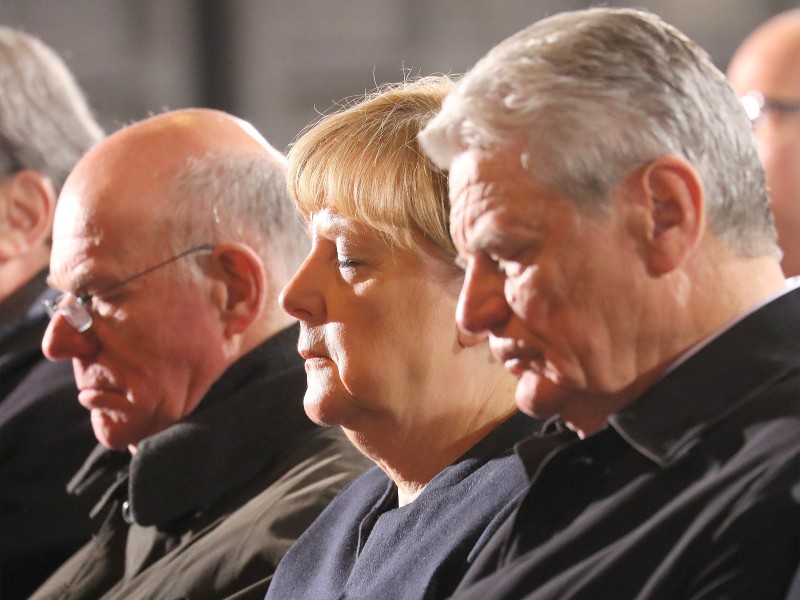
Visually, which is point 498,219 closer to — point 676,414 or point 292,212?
point 676,414

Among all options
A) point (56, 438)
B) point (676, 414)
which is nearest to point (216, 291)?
point (56, 438)

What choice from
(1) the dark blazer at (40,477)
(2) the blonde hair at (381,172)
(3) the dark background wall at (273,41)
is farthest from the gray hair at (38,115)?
(3) the dark background wall at (273,41)

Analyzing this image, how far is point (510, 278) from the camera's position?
1.56 m

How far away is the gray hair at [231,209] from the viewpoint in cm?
273

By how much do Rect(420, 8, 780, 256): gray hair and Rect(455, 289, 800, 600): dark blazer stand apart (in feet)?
0.47

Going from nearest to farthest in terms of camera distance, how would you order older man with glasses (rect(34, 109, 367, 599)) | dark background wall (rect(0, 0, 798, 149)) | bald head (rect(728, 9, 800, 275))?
older man with glasses (rect(34, 109, 367, 599)) < bald head (rect(728, 9, 800, 275)) < dark background wall (rect(0, 0, 798, 149))

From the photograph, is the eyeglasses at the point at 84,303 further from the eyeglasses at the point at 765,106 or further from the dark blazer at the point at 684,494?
the eyeglasses at the point at 765,106

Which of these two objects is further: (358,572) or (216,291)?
(216,291)

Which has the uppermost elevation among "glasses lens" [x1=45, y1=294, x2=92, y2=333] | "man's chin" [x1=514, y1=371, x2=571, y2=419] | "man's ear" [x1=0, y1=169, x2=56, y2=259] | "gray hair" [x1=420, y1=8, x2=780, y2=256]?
"gray hair" [x1=420, y1=8, x2=780, y2=256]

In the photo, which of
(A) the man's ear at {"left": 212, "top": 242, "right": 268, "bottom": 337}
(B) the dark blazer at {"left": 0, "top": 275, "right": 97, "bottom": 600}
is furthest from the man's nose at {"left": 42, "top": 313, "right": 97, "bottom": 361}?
(B) the dark blazer at {"left": 0, "top": 275, "right": 97, "bottom": 600}

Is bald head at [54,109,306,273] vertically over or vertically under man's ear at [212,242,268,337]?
over

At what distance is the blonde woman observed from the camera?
1949 mm

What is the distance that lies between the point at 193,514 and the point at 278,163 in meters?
0.78

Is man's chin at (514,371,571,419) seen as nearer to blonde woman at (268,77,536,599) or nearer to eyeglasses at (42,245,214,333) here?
blonde woman at (268,77,536,599)
